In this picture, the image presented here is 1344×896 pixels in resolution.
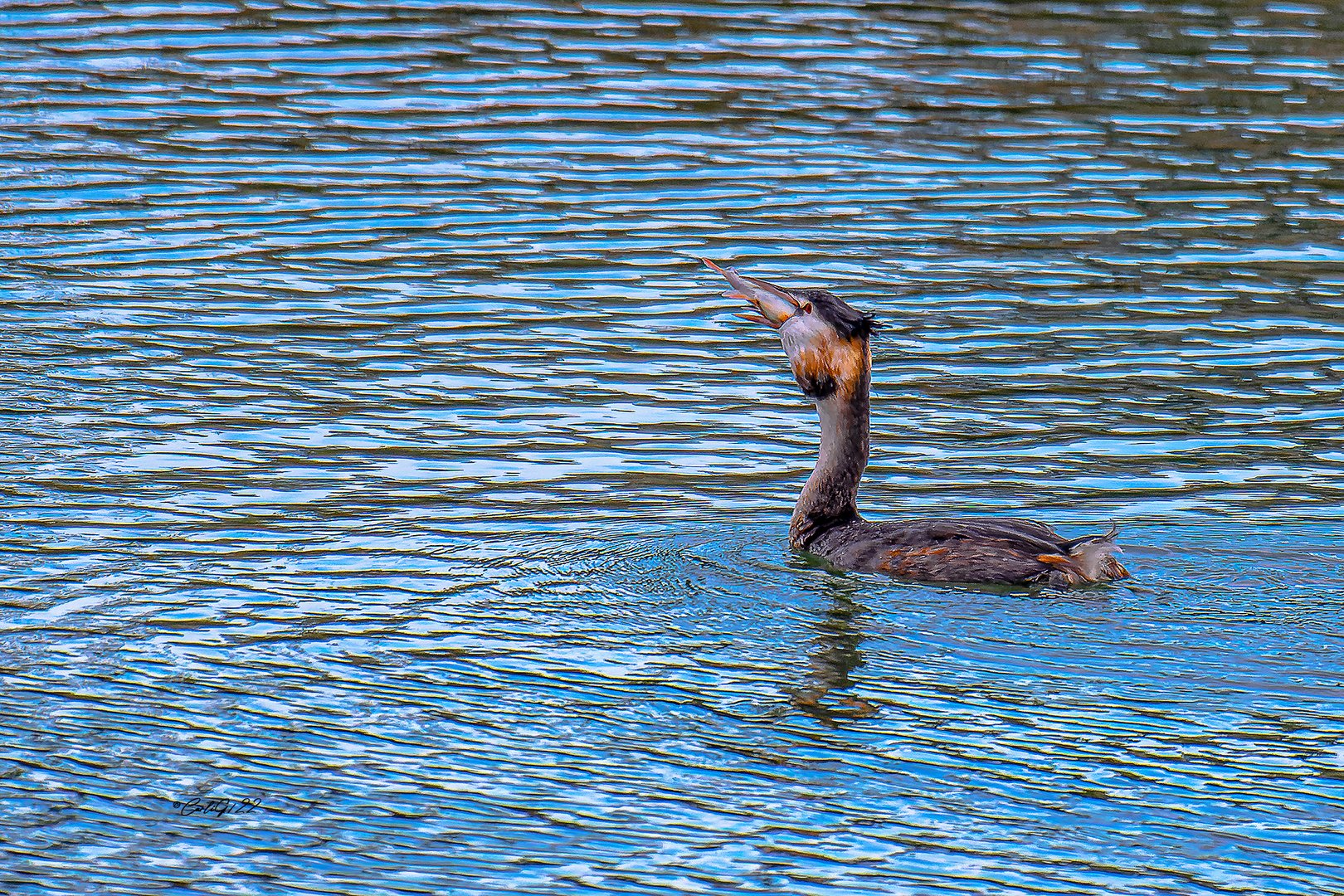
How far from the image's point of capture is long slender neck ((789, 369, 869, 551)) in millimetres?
10188

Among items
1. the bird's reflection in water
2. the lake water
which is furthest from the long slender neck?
the bird's reflection in water

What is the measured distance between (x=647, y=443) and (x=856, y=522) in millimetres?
1908

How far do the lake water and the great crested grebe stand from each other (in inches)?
6.4

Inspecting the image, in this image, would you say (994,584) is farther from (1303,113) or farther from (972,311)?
(1303,113)

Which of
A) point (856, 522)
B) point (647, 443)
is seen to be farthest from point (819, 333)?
point (647, 443)

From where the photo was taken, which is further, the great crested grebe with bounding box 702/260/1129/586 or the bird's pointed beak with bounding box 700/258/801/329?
the bird's pointed beak with bounding box 700/258/801/329

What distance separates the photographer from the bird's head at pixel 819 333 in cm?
1006

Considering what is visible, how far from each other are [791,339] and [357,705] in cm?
300

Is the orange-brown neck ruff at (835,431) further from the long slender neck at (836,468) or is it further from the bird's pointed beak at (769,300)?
the bird's pointed beak at (769,300)

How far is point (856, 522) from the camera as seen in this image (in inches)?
401

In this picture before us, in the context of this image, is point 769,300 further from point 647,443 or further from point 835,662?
point 835,662

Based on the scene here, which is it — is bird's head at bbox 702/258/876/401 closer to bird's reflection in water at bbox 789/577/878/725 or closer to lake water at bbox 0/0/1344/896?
lake water at bbox 0/0/1344/896

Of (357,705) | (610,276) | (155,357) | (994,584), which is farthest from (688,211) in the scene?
(357,705)

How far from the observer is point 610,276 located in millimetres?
15086
